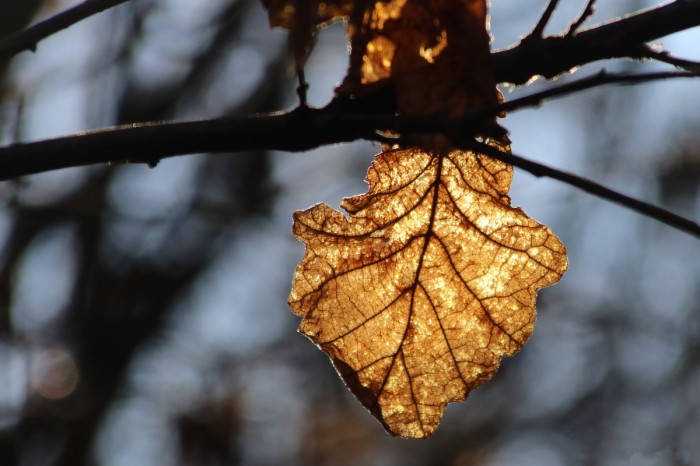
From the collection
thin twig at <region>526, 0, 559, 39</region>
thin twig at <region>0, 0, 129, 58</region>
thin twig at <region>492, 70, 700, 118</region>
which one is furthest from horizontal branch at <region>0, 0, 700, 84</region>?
thin twig at <region>0, 0, 129, 58</region>

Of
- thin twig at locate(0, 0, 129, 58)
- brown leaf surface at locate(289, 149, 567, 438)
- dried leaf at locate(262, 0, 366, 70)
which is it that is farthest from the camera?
brown leaf surface at locate(289, 149, 567, 438)

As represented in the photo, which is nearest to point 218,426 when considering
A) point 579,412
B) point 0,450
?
point 0,450

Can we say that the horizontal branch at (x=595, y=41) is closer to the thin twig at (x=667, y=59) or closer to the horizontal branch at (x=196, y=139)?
the thin twig at (x=667, y=59)

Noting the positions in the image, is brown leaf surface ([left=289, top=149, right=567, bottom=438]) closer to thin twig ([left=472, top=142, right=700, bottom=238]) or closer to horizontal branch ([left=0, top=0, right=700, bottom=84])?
horizontal branch ([left=0, top=0, right=700, bottom=84])

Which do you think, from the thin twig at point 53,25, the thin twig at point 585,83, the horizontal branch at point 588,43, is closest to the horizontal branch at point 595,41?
the horizontal branch at point 588,43

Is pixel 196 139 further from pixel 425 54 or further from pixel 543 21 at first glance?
pixel 543 21

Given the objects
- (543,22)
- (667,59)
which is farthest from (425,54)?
(667,59)

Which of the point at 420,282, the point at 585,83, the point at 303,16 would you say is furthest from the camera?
the point at 420,282
